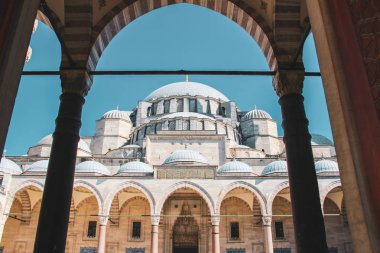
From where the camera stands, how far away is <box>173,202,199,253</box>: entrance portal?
19239 millimetres

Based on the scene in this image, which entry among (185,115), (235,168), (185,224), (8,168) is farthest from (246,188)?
(8,168)

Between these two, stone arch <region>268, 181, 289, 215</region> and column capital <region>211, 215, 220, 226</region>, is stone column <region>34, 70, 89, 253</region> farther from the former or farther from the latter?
stone arch <region>268, 181, 289, 215</region>

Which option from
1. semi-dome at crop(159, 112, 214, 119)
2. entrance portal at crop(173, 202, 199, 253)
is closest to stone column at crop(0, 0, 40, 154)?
entrance portal at crop(173, 202, 199, 253)

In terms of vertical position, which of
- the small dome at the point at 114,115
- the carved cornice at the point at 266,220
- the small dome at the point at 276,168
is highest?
the small dome at the point at 114,115

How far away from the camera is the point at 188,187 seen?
18578 millimetres

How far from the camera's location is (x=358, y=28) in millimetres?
2115

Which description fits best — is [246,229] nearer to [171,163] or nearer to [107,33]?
[171,163]

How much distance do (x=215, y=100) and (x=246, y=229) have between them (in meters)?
15.0

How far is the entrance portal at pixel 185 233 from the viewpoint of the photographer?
19239mm

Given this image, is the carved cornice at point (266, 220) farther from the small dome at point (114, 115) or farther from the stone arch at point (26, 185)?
the small dome at point (114, 115)

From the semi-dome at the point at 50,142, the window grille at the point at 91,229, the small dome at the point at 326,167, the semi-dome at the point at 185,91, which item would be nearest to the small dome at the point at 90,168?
the window grille at the point at 91,229

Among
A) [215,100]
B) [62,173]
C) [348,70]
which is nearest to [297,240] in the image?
[348,70]

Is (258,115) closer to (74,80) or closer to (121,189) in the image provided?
(121,189)

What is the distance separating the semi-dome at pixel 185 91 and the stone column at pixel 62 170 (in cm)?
2708
